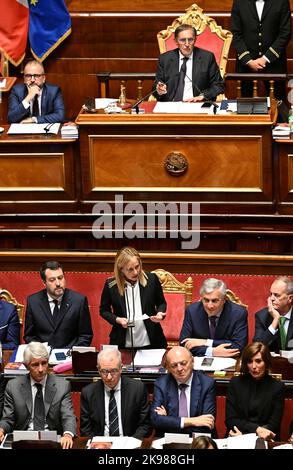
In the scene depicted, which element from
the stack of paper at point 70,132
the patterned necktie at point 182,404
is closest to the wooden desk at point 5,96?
the stack of paper at point 70,132

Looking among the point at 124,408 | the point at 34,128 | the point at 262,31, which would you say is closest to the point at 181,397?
the point at 124,408

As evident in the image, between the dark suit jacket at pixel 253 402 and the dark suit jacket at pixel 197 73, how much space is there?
121 inches

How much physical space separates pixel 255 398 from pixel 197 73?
335 cm

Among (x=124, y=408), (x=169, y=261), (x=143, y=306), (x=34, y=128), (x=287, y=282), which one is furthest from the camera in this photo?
(x=34, y=128)

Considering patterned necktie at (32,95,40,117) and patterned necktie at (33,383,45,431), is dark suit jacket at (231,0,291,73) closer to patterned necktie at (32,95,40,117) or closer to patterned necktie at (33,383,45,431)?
patterned necktie at (32,95,40,117)

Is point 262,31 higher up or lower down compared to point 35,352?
higher up

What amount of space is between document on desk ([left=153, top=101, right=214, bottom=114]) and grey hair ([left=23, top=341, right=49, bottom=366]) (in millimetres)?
2599

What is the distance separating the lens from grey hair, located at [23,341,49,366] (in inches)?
299

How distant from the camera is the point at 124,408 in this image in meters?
7.65

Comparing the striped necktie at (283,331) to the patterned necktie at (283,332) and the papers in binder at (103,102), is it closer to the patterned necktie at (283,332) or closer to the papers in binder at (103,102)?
the patterned necktie at (283,332)

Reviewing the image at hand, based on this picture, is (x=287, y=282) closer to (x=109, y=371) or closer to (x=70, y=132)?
(x=109, y=371)

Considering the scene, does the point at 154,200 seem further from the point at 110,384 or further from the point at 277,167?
the point at 110,384

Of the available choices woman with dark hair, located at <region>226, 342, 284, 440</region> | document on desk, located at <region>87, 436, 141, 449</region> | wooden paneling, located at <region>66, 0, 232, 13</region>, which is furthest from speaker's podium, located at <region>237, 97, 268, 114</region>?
document on desk, located at <region>87, 436, 141, 449</region>

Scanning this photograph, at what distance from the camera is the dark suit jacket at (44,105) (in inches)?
399
